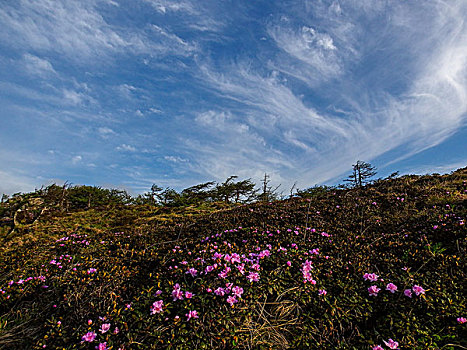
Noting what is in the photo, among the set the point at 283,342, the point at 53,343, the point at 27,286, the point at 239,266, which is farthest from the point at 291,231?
the point at 27,286

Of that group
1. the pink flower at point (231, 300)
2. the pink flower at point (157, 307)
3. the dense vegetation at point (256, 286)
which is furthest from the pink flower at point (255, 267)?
the pink flower at point (157, 307)

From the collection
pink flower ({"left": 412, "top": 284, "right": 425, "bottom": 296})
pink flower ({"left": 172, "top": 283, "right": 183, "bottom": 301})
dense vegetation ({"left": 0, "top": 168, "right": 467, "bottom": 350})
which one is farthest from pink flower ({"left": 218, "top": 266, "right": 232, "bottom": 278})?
pink flower ({"left": 412, "top": 284, "right": 425, "bottom": 296})

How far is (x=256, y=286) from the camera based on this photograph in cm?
323

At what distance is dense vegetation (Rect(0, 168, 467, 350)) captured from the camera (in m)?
2.61

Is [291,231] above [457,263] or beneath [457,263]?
above

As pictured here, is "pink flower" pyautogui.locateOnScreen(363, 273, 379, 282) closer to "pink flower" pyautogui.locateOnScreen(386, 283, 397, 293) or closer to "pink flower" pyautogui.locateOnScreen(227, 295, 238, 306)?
"pink flower" pyautogui.locateOnScreen(386, 283, 397, 293)

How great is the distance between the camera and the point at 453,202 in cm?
569

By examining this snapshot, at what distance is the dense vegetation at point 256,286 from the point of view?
2.61m

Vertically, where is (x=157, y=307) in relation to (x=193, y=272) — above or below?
below

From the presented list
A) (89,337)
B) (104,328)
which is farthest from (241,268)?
(89,337)

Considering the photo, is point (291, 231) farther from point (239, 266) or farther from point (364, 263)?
point (239, 266)

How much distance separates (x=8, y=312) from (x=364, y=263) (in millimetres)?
5214

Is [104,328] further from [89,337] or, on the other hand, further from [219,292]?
[219,292]

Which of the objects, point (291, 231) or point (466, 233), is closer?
point (466, 233)
